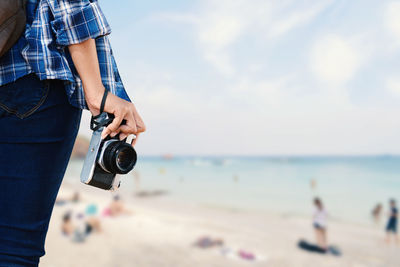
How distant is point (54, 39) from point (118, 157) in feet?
1.11

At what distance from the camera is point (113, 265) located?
5.62 metres

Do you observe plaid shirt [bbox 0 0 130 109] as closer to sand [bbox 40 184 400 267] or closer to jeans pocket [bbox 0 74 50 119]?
jeans pocket [bbox 0 74 50 119]

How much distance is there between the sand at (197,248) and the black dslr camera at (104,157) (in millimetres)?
4494

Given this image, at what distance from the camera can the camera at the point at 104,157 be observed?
3.08ft

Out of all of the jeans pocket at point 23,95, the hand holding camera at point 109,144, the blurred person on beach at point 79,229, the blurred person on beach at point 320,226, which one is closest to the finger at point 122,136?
the hand holding camera at point 109,144

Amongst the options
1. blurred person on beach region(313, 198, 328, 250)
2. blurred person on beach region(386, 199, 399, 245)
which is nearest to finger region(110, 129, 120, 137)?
blurred person on beach region(313, 198, 328, 250)

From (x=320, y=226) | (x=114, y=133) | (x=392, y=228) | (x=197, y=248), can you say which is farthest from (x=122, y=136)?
(x=392, y=228)

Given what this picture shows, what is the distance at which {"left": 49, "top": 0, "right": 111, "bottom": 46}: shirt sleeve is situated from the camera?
0.91 metres

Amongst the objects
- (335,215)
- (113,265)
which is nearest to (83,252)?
(113,265)

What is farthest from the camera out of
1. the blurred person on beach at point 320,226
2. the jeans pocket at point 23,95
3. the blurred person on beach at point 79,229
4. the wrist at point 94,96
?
the blurred person on beach at point 320,226

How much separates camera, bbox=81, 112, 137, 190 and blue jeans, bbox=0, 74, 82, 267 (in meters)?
0.09

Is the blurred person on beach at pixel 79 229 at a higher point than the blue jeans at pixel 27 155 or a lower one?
lower

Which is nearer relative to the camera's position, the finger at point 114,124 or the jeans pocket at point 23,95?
the jeans pocket at point 23,95

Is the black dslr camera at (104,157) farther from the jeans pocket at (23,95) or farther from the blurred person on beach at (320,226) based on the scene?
the blurred person on beach at (320,226)
